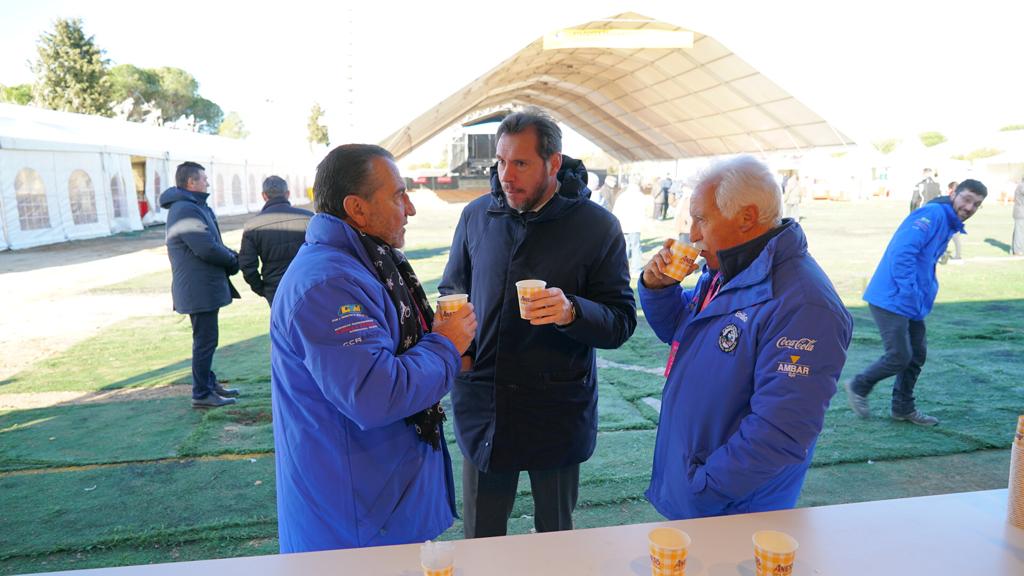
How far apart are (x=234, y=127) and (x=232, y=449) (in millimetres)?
118002

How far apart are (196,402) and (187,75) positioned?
86.7 meters

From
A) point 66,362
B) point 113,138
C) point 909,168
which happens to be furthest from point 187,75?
point 66,362

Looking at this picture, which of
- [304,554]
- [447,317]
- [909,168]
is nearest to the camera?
[304,554]

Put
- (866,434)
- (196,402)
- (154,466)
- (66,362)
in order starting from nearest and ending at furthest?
(154,466) → (866,434) → (196,402) → (66,362)

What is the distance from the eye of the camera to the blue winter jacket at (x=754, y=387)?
5.39 feet

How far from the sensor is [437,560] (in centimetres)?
119

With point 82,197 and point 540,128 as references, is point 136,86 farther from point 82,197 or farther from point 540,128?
point 540,128

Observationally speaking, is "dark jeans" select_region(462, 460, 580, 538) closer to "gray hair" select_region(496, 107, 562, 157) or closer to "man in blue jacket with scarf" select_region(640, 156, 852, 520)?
"man in blue jacket with scarf" select_region(640, 156, 852, 520)

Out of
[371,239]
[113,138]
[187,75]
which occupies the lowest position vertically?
[371,239]

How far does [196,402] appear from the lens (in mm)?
5094

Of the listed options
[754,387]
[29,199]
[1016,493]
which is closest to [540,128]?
[754,387]

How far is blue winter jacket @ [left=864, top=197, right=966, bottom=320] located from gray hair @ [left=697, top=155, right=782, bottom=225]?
3044 millimetres

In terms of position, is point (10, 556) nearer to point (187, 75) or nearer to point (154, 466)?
point (154, 466)

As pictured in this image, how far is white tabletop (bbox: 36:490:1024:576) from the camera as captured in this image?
54.7 inches
